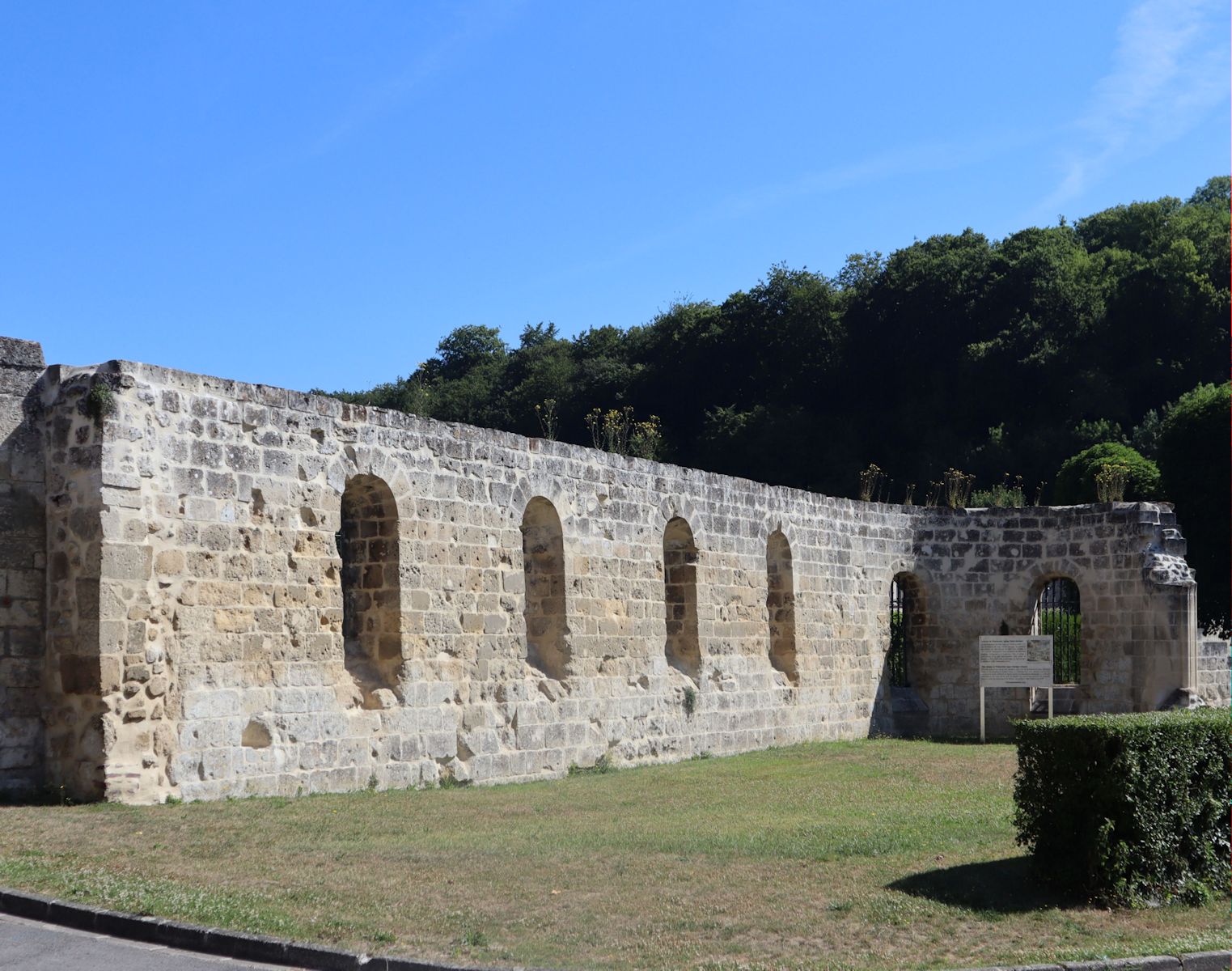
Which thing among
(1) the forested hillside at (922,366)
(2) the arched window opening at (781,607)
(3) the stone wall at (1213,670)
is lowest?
(3) the stone wall at (1213,670)

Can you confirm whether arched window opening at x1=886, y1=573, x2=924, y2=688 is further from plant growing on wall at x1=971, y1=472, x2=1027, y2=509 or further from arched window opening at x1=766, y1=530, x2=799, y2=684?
arched window opening at x1=766, y1=530, x2=799, y2=684

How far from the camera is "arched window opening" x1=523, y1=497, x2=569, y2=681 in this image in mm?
13945

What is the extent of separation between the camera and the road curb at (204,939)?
578 centimetres

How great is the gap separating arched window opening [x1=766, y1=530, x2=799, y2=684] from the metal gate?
3.11 m

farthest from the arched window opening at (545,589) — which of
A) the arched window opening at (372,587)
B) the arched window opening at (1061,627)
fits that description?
the arched window opening at (1061,627)

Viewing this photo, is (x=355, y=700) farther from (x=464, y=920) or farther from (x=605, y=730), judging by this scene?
(x=464, y=920)

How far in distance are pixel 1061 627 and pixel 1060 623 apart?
0.37m

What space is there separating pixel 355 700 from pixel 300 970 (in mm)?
5611

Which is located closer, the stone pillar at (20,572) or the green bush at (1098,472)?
the stone pillar at (20,572)

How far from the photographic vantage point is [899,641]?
2211cm

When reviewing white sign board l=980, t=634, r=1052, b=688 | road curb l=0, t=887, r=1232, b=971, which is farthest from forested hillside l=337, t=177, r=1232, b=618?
road curb l=0, t=887, r=1232, b=971

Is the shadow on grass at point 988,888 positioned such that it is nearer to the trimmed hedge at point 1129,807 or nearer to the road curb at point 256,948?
the trimmed hedge at point 1129,807

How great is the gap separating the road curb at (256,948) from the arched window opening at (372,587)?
5241 millimetres

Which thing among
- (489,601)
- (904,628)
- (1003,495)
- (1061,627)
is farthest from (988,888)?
(1003,495)
